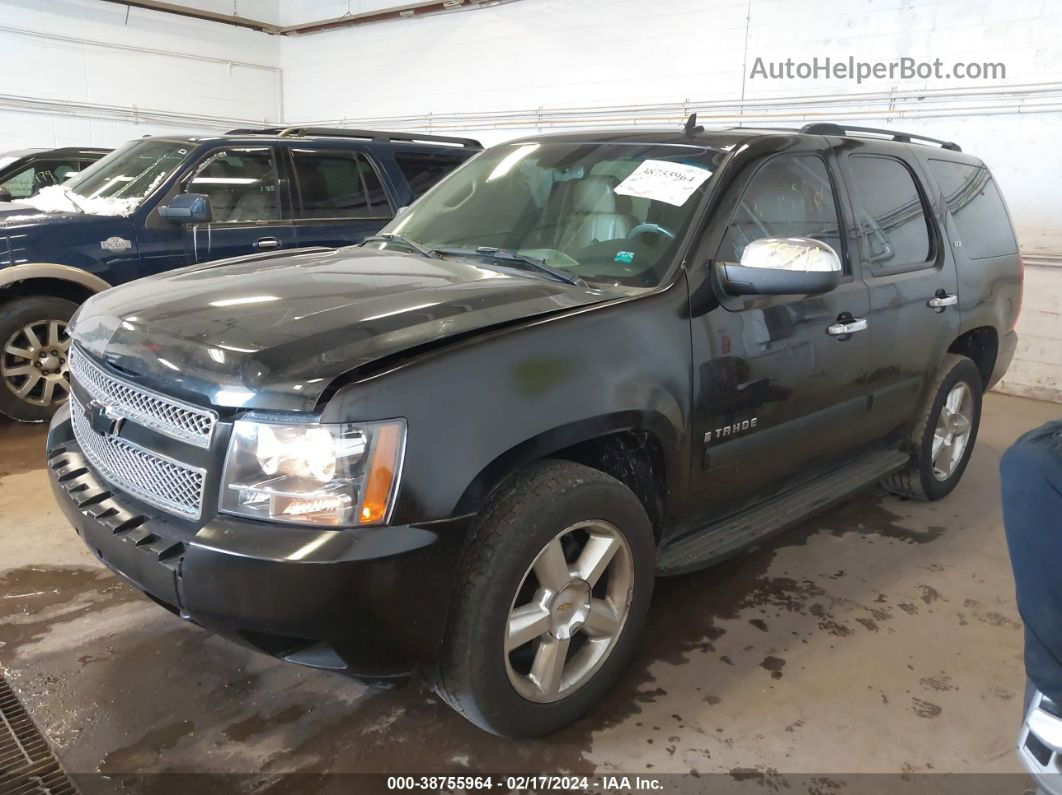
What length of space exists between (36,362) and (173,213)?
1.17 metres

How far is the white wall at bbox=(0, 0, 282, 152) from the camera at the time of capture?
9.99 meters

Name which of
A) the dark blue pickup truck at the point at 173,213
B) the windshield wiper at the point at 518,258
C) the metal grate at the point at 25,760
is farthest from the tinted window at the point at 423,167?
the metal grate at the point at 25,760

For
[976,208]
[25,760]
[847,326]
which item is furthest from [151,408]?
[976,208]

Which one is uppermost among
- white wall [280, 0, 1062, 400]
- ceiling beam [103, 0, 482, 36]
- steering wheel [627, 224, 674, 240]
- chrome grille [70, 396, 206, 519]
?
ceiling beam [103, 0, 482, 36]

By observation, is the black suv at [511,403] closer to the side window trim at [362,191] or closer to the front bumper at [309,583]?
the front bumper at [309,583]

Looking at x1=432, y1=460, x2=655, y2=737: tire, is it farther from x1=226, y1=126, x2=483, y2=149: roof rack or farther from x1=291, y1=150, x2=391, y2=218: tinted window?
x1=226, y1=126, x2=483, y2=149: roof rack

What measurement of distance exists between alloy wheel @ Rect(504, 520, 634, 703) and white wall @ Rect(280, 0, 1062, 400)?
5293 millimetres

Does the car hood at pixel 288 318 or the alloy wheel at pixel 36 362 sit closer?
the car hood at pixel 288 318

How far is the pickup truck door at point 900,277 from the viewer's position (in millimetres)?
3043

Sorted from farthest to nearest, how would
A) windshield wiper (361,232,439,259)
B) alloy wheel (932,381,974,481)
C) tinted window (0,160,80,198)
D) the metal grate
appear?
tinted window (0,160,80,198), alloy wheel (932,381,974,481), windshield wiper (361,232,439,259), the metal grate

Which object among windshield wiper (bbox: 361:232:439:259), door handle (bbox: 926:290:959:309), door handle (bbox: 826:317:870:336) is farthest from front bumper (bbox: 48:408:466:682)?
door handle (bbox: 926:290:959:309)

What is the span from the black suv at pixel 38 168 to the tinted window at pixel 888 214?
6632 millimetres

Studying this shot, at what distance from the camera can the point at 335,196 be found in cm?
541

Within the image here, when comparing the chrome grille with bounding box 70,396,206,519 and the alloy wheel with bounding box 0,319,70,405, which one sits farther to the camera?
the alloy wheel with bounding box 0,319,70,405
